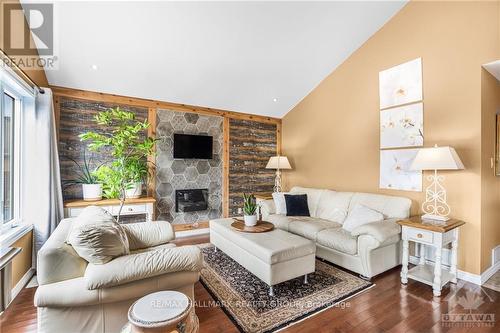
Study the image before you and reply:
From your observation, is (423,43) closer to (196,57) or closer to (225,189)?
(196,57)

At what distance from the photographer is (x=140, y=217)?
3914 millimetres

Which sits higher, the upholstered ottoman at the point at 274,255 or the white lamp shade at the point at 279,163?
the white lamp shade at the point at 279,163

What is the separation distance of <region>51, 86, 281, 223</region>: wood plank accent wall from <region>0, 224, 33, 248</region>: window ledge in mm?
1039

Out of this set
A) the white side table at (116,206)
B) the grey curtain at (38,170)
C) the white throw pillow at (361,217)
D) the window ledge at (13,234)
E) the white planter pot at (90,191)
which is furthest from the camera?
the white planter pot at (90,191)

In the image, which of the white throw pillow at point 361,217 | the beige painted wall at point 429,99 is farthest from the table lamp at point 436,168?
the white throw pillow at point 361,217

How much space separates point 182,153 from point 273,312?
318cm

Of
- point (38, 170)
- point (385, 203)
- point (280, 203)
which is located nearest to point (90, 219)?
point (38, 170)

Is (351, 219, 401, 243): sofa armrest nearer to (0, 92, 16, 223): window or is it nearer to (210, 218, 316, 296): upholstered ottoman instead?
(210, 218, 316, 296): upholstered ottoman

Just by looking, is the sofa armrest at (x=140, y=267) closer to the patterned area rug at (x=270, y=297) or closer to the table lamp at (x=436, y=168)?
the patterned area rug at (x=270, y=297)

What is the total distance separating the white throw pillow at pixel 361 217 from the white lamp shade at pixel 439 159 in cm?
78

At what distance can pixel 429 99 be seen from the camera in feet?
10.4

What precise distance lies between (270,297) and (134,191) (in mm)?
2729

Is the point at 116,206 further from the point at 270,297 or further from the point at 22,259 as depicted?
the point at 270,297

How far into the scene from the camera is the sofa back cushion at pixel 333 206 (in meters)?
3.74
